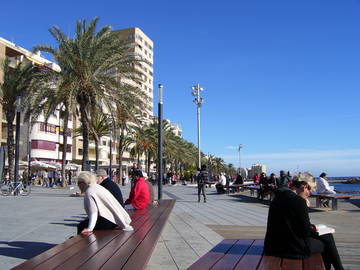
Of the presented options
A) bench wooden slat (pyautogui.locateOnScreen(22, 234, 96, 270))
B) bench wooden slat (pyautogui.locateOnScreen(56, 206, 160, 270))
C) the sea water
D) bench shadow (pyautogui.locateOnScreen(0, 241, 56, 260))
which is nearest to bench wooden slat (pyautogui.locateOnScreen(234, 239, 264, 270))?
bench wooden slat (pyautogui.locateOnScreen(56, 206, 160, 270))

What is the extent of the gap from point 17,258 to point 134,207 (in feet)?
10.4

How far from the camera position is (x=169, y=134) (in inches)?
2327

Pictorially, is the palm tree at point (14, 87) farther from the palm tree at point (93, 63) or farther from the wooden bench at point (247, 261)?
the wooden bench at point (247, 261)

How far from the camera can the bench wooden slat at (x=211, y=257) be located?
3374 mm

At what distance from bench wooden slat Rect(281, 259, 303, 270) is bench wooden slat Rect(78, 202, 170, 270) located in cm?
148

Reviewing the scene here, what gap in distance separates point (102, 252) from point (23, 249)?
295cm

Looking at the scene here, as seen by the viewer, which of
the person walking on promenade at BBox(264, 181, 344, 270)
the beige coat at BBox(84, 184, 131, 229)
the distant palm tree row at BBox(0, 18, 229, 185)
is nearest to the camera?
the person walking on promenade at BBox(264, 181, 344, 270)

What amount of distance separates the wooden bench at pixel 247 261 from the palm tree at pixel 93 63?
17.3 m

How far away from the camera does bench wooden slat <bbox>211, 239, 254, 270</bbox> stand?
11.2 feet

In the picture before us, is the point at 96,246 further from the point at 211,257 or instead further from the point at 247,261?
the point at 247,261

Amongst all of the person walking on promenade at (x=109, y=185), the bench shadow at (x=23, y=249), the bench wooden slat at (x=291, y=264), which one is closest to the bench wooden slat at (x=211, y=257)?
the bench wooden slat at (x=291, y=264)

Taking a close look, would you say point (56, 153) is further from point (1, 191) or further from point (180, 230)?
point (180, 230)

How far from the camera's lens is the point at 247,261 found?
3.63 m

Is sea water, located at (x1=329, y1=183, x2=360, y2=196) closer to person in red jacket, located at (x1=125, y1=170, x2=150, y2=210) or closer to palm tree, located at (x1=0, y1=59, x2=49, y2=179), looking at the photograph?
person in red jacket, located at (x1=125, y1=170, x2=150, y2=210)
